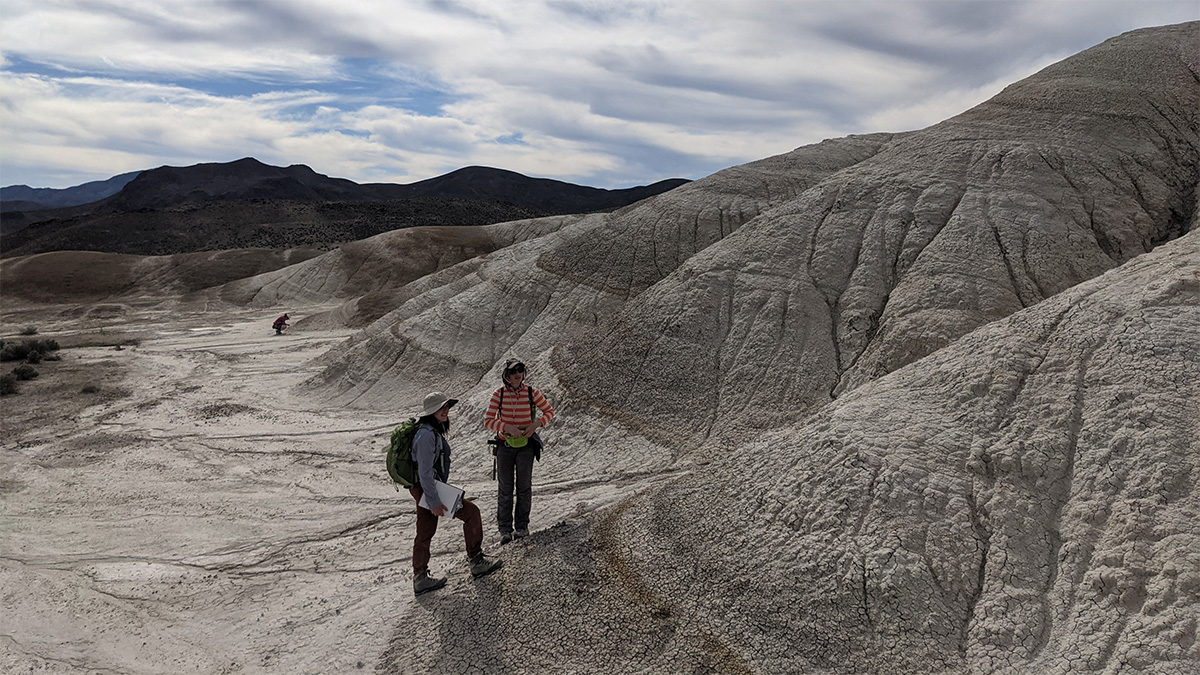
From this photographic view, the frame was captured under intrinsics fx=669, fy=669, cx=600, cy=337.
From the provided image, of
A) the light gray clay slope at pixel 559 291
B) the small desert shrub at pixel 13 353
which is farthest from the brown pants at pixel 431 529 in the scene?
the small desert shrub at pixel 13 353

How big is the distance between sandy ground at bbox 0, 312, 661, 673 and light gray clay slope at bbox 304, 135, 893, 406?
5.10ft

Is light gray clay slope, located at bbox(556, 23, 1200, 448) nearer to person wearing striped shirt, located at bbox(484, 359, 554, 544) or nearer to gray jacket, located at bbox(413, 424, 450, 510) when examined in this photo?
person wearing striped shirt, located at bbox(484, 359, 554, 544)

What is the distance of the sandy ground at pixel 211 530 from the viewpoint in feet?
21.5

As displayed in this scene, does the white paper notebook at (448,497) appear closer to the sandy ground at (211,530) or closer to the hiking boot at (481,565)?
the hiking boot at (481,565)

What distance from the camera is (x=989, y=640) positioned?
4785mm

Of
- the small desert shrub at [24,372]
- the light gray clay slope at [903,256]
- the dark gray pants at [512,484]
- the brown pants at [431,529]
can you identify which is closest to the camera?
the brown pants at [431,529]

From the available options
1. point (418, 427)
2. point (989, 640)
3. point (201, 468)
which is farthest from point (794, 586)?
point (201, 468)

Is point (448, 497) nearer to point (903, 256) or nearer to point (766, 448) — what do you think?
point (766, 448)

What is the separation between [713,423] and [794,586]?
5201 mm

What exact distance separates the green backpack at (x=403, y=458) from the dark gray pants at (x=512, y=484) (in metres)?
1.14

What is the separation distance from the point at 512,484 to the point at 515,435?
686 mm

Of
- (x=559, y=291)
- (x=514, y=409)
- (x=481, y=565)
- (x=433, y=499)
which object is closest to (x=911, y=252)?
(x=514, y=409)

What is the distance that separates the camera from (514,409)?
679 cm

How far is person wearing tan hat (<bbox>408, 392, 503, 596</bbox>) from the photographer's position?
5.96 meters
